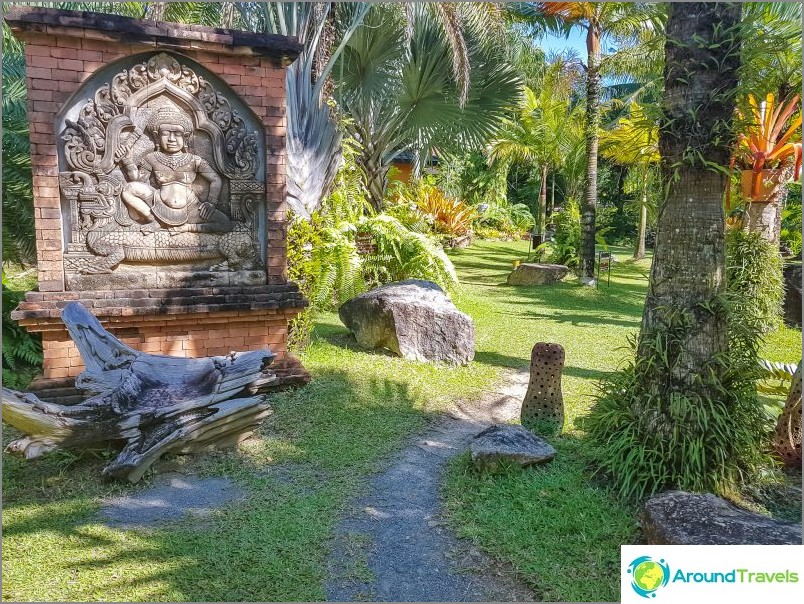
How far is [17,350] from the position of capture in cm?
653

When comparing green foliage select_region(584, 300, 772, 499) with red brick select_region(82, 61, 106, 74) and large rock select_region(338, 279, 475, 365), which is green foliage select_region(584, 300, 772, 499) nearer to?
large rock select_region(338, 279, 475, 365)

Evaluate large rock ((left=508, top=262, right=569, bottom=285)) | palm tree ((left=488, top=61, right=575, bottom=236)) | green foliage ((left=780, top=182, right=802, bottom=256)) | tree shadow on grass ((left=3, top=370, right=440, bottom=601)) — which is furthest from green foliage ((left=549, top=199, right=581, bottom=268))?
tree shadow on grass ((left=3, top=370, right=440, bottom=601))

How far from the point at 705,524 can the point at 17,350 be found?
6580 millimetres

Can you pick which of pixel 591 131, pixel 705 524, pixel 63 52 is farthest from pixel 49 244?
pixel 591 131

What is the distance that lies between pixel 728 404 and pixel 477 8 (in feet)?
29.1

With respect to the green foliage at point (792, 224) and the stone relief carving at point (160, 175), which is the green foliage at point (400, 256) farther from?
the green foliage at point (792, 224)

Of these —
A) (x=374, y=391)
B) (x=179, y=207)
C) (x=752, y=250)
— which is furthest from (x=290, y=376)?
(x=752, y=250)

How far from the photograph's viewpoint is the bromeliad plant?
8469 mm

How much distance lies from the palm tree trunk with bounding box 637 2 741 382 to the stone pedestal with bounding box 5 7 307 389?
11.1 ft

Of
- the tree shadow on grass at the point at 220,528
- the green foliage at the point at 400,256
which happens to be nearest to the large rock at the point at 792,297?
the green foliage at the point at 400,256

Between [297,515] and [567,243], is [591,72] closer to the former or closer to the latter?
[567,243]

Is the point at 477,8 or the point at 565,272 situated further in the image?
the point at 565,272

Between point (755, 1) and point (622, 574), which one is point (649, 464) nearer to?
point (622, 574)

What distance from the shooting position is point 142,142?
214 inches
